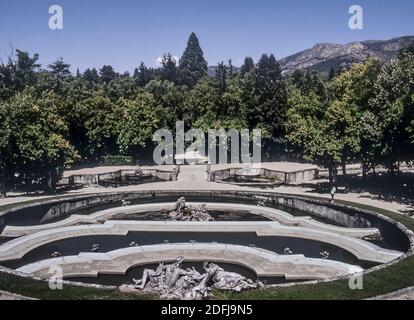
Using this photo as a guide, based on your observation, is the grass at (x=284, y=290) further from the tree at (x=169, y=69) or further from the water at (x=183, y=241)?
the tree at (x=169, y=69)

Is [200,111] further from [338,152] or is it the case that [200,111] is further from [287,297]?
[287,297]

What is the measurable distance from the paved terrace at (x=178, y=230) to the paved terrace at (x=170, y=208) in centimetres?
182

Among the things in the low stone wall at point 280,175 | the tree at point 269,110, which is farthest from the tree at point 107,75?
the low stone wall at point 280,175

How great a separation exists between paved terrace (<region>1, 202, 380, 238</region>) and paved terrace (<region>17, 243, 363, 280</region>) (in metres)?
8.68

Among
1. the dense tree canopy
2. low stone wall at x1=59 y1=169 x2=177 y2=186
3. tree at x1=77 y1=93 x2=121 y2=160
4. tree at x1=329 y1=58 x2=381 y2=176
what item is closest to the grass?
the dense tree canopy

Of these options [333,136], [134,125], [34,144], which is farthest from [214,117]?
[34,144]

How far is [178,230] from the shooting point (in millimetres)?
37125

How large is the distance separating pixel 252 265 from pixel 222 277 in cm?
603

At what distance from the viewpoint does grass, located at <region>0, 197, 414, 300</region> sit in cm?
2078

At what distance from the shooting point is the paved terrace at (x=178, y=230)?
31.9 metres

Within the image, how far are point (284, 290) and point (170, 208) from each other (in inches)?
952

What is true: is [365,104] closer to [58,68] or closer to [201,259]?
[201,259]
